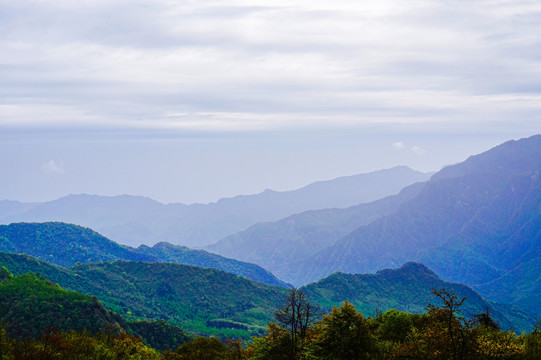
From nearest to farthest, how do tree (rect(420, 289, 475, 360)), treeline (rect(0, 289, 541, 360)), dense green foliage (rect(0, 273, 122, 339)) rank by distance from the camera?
tree (rect(420, 289, 475, 360)) < treeline (rect(0, 289, 541, 360)) < dense green foliage (rect(0, 273, 122, 339))

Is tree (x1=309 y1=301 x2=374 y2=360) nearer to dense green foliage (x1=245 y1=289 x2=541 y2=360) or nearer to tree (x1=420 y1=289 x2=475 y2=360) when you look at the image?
dense green foliage (x1=245 y1=289 x2=541 y2=360)

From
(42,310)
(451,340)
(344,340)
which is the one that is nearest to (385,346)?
(344,340)

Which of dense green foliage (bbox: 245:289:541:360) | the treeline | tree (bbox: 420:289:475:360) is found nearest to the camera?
tree (bbox: 420:289:475:360)

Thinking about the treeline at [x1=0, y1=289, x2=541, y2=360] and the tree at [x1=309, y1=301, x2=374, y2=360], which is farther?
the tree at [x1=309, y1=301, x2=374, y2=360]

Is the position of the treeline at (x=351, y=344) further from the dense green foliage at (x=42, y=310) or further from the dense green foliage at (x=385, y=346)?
the dense green foliage at (x=42, y=310)

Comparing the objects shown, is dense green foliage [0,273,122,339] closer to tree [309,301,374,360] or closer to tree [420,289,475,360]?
tree [309,301,374,360]

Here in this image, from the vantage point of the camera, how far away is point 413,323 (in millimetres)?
107062

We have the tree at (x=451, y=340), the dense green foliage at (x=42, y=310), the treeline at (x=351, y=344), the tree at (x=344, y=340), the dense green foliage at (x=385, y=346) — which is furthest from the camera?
the dense green foliage at (x=42, y=310)

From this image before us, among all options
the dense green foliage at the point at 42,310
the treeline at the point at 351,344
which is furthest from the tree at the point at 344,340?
the dense green foliage at the point at 42,310

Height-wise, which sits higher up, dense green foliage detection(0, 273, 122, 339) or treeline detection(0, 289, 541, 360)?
treeline detection(0, 289, 541, 360)

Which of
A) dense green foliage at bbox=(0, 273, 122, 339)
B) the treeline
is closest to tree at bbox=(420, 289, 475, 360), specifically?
the treeline

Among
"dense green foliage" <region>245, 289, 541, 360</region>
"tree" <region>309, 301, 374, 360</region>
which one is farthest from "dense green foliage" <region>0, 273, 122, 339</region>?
"tree" <region>309, 301, 374, 360</region>

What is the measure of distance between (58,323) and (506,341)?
453 feet

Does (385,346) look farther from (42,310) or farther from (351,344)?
(42,310)
